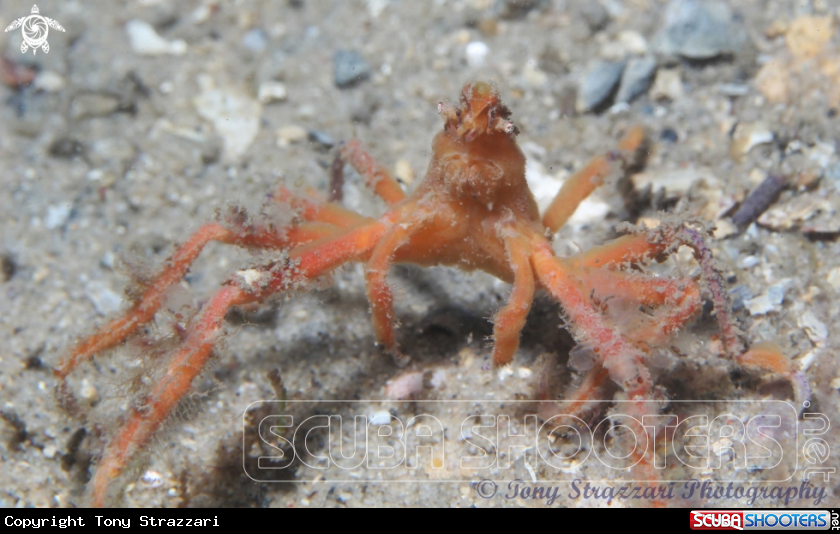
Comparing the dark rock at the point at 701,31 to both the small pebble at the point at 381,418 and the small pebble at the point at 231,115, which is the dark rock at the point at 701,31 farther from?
the small pebble at the point at 381,418

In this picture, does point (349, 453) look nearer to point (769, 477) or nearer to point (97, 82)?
point (769, 477)

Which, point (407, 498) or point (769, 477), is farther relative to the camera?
point (407, 498)

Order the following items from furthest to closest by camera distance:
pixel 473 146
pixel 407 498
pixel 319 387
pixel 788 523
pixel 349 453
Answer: pixel 319 387, pixel 349 453, pixel 407 498, pixel 473 146, pixel 788 523

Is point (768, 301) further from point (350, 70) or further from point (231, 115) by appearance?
point (231, 115)

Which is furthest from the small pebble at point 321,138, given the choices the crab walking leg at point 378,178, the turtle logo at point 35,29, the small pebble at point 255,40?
the turtle logo at point 35,29

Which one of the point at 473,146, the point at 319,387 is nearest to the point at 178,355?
the point at 319,387

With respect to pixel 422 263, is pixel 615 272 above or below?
below

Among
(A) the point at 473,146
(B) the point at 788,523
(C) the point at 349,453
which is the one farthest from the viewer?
(C) the point at 349,453
